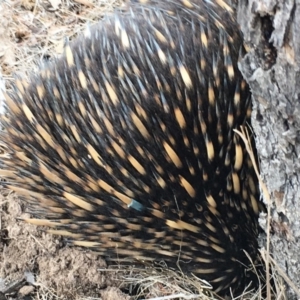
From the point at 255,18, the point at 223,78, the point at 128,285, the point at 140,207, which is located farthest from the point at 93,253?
the point at 255,18

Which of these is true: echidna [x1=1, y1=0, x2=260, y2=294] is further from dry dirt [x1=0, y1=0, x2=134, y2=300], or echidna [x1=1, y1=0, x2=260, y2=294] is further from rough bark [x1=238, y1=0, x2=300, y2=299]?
rough bark [x1=238, y1=0, x2=300, y2=299]

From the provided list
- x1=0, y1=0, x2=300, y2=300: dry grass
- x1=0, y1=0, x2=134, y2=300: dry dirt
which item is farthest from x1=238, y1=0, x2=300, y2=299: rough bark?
x1=0, y1=0, x2=300, y2=300: dry grass

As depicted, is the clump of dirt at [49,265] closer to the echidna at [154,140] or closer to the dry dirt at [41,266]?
the dry dirt at [41,266]

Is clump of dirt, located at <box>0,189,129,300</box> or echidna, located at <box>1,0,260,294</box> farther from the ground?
echidna, located at <box>1,0,260,294</box>

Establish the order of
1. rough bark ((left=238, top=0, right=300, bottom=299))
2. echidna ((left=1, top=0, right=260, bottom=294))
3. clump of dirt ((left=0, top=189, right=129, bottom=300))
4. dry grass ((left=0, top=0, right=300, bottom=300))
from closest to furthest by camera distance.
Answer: rough bark ((left=238, top=0, right=300, bottom=299)) → echidna ((left=1, top=0, right=260, bottom=294)) → clump of dirt ((left=0, top=189, right=129, bottom=300)) → dry grass ((left=0, top=0, right=300, bottom=300))

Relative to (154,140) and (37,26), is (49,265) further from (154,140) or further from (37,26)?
(37,26)

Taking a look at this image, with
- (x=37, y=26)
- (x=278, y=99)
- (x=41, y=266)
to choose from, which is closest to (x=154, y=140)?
(x=278, y=99)
